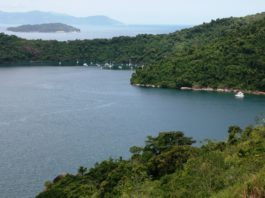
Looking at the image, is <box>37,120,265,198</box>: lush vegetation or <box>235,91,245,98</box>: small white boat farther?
<box>235,91,245,98</box>: small white boat

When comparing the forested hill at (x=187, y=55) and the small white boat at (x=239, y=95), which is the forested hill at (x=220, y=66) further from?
the small white boat at (x=239, y=95)

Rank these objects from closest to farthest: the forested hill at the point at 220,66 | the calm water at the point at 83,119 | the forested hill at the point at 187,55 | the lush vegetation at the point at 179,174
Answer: the lush vegetation at the point at 179,174, the calm water at the point at 83,119, the forested hill at the point at 220,66, the forested hill at the point at 187,55

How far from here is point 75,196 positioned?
28719 mm

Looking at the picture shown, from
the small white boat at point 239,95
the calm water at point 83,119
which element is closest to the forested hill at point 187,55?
the small white boat at point 239,95

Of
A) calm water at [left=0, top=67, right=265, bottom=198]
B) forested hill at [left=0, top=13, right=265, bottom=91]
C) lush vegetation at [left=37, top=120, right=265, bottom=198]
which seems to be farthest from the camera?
forested hill at [left=0, top=13, right=265, bottom=91]

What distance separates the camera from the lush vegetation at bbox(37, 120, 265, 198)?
19.5 meters

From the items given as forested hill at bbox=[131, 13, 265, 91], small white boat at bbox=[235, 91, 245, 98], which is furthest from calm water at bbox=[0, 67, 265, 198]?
forested hill at bbox=[131, 13, 265, 91]

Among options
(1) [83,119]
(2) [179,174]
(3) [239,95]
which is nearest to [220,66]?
(3) [239,95]

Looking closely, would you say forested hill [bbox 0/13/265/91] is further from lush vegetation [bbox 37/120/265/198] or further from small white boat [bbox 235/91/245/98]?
lush vegetation [bbox 37/120/265/198]

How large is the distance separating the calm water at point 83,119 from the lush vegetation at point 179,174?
6655 mm

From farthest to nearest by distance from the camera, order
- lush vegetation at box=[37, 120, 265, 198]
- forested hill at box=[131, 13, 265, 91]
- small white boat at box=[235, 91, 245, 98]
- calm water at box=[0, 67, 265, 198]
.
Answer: forested hill at box=[131, 13, 265, 91] < small white boat at box=[235, 91, 245, 98] < calm water at box=[0, 67, 265, 198] < lush vegetation at box=[37, 120, 265, 198]

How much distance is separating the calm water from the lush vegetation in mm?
6655

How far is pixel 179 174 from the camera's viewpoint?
86.5ft

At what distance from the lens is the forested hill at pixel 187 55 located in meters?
87.5
